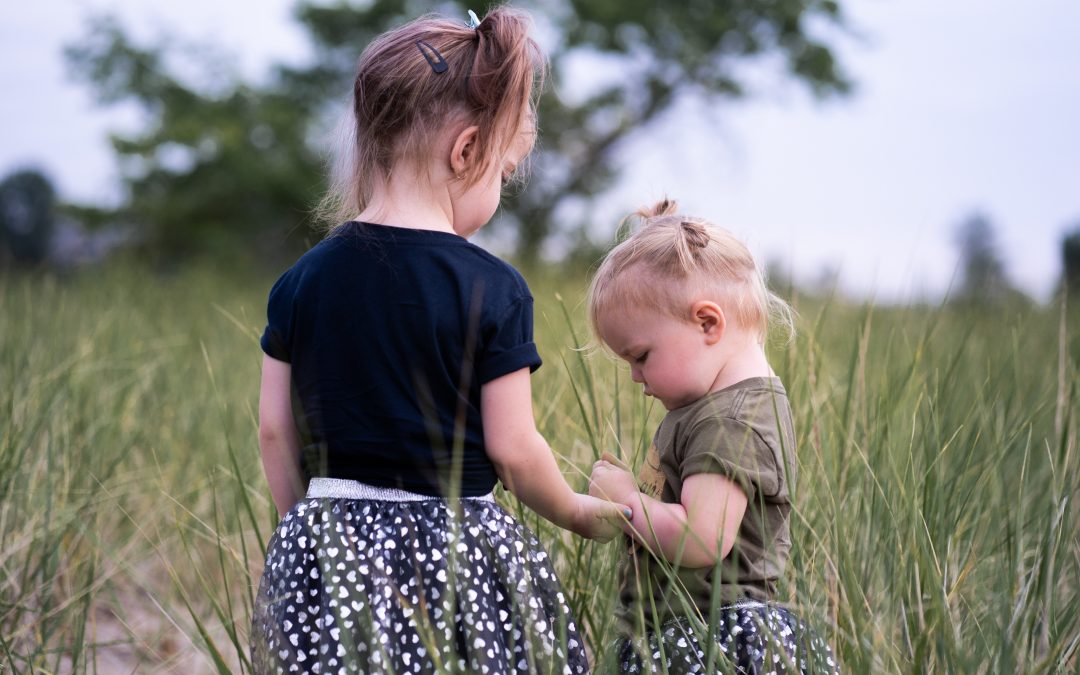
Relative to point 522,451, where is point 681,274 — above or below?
above

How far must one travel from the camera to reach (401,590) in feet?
4.86

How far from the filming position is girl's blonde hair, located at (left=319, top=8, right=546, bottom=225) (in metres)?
1.54

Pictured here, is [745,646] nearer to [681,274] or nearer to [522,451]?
[522,451]

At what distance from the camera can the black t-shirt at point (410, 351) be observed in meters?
1.48

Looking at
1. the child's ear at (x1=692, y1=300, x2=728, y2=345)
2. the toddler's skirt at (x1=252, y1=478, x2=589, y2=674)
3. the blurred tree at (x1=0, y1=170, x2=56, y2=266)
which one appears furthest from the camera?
the blurred tree at (x1=0, y1=170, x2=56, y2=266)

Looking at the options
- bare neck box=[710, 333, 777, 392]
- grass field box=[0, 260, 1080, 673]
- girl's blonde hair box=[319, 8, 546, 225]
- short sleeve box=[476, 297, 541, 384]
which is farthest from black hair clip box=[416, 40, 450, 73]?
bare neck box=[710, 333, 777, 392]

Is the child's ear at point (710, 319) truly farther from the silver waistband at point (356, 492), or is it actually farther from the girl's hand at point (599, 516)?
the silver waistband at point (356, 492)

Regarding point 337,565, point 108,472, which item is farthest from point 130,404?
point 337,565

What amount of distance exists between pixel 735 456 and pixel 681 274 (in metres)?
0.28

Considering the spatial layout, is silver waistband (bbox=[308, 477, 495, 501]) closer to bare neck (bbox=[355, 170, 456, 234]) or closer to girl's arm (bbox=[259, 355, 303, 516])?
girl's arm (bbox=[259, 355, 303, 516])

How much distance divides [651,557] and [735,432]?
292mm

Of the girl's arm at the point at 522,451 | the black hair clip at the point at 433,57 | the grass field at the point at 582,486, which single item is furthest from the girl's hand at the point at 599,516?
the black hair clip at the point at 433,57

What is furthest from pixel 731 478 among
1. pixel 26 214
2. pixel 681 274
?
pixel 26 214

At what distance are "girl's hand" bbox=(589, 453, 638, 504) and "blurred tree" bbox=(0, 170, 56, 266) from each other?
10.8 meters
